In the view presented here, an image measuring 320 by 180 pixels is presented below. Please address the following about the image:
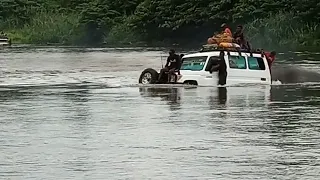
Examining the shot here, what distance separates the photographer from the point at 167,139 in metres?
14.2

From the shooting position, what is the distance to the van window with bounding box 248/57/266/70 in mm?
26875

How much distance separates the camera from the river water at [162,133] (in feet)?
37.1

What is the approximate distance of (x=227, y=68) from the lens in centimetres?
2655

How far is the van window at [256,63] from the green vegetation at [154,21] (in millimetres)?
42565

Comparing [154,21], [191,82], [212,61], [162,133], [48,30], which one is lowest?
[162,133]

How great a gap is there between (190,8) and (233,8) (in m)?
7.40

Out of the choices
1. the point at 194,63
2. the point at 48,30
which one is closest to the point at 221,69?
the point at 194,63

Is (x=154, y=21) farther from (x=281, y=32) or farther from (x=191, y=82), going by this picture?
(x=191, y=82)

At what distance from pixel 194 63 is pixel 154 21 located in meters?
63.1

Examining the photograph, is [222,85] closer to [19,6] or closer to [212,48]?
[212,48]

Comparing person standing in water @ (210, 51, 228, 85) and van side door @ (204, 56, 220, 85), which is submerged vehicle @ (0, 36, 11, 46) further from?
person standing in water @ (210, 51, 228, 85)

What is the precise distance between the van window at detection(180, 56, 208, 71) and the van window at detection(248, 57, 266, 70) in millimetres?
1412

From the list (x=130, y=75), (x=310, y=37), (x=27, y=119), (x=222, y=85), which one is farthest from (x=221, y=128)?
(x=310, y=37)

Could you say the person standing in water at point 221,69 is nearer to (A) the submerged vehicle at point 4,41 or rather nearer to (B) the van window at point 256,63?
(B) the van window at point 256,63
